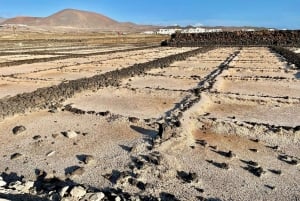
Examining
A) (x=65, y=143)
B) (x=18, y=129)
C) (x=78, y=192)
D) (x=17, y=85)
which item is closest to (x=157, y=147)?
(x=65, y=143)

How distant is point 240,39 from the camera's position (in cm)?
4825

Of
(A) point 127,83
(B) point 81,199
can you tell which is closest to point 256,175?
(B) point 81,199

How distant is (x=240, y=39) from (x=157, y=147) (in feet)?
145

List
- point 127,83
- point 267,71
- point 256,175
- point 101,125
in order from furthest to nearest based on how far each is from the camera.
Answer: point 267,71
point 127,83
point 101,125
point 256,175

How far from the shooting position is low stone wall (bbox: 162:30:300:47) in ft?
150

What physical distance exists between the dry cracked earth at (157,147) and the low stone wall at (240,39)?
1413 inches

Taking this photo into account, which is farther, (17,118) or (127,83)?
(127,83)

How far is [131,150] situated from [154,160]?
74cm

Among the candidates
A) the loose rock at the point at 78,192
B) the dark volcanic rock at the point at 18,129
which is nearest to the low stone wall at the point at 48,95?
the dark volcanic rock at the point at 18,129

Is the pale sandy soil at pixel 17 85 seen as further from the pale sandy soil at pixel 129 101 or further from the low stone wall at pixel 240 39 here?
the low stone wall at pixel 240 39

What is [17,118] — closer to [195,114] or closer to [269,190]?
[195,114]

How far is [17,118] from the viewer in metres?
8.83

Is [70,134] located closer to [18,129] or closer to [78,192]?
[18,129]

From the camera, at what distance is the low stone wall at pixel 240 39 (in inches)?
1797
